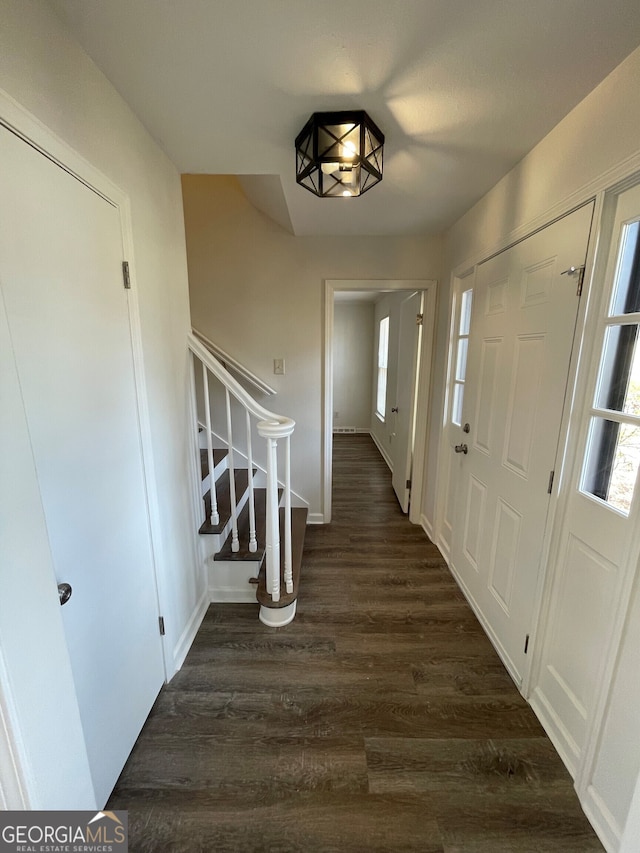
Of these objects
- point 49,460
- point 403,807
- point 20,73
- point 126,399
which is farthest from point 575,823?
point 20,73

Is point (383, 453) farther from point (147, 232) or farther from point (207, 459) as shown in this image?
point (147, 232)

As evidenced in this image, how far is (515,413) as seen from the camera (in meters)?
1.56

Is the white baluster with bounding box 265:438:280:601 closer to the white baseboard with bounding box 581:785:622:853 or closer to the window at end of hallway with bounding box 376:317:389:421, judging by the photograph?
the white baseboard with bounding box 581:785:622:853

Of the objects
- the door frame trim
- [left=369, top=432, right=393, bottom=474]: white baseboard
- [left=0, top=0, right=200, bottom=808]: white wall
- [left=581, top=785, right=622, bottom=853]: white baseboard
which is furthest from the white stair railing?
[left=369, top=432, right=393, bottom=474]: white baseboard

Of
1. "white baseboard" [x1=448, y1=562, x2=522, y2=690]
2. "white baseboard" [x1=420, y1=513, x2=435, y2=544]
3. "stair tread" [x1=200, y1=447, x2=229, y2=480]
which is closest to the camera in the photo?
"white baseboard" [x1=448, y1=562, x2=522, y2=690]

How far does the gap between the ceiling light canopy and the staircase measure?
3.14ft

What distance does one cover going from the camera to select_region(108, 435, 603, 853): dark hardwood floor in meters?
1.04

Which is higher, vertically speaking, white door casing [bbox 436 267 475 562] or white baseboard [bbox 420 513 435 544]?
white door casing [bbox 436 267 475 562]

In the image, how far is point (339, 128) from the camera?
1.18m

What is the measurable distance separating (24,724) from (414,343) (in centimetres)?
285

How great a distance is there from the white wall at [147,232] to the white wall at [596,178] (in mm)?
1490

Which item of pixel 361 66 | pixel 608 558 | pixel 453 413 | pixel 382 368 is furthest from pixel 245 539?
pixel 382 368

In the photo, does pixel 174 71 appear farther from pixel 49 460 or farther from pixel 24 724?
pixel 24 724

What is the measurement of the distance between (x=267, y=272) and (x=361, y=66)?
Result: 63.7 inches
